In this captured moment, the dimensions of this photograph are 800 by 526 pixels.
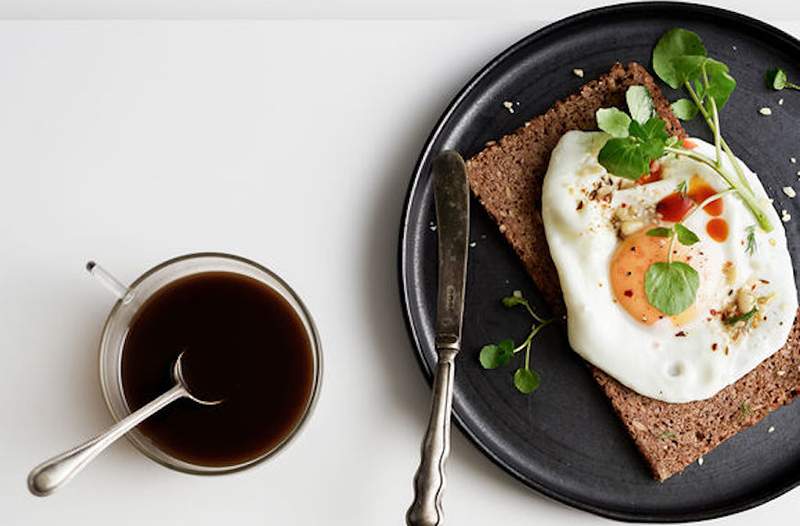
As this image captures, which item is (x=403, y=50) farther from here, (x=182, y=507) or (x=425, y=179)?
(x=182, y=507)

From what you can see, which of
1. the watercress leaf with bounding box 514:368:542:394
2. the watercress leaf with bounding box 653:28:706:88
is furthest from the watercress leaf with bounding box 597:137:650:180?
the watercress leaf with bounding box 514:368:542:394

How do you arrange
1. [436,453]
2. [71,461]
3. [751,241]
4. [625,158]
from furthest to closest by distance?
[751,241] < [625,158] < [436,453] < [71,461]

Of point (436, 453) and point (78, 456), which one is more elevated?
point (78, 456)

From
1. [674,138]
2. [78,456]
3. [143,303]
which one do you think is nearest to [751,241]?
[674,138]

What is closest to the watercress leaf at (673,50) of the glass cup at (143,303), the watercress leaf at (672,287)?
the watercress leaf at (672,287)

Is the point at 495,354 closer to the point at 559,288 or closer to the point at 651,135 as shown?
the point at 559,288

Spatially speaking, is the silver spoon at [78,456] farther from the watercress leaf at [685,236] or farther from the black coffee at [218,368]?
the watercress leaf at [685,236]

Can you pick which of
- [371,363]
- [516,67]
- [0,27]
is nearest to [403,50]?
[516,67]
